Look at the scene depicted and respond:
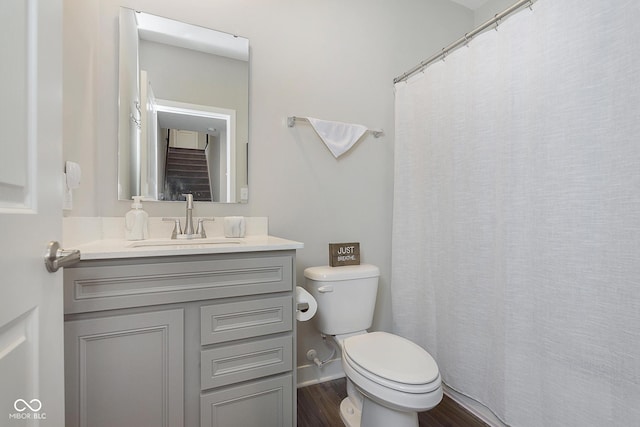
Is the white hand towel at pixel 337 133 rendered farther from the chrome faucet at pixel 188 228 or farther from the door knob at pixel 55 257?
the door knob at pixel 55 257

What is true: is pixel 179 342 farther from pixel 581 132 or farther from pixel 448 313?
pixel 581 132

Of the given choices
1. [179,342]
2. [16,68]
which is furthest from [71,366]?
[16,68]

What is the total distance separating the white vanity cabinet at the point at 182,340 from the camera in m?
0.94

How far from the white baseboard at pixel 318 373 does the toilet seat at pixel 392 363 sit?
1.83 feet

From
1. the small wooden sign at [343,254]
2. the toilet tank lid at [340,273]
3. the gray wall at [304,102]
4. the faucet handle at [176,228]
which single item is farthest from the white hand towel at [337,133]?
the faucet handle at [176,228]

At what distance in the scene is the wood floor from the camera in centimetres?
146

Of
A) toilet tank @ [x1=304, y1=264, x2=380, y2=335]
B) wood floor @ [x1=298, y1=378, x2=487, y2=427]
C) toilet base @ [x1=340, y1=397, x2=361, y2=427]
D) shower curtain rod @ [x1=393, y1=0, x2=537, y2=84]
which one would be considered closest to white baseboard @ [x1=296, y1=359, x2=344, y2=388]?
wood floor @ [x1=298, y1=378, x2=487, y2=427]

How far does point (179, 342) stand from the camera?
3.45 ft

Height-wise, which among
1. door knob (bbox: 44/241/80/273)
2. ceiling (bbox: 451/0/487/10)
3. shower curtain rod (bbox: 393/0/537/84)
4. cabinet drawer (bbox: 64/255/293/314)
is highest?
ceiling (bbox: 451/0/487/10)

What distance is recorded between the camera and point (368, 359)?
1212 millimetres

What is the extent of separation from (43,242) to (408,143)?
175 centimetres

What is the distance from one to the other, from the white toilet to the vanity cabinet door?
0.70 m

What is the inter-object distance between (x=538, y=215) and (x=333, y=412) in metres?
1.36

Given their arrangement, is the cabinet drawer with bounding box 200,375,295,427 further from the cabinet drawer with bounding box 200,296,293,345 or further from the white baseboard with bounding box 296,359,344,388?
the white baseboard with bounding box 296,359,344,388
